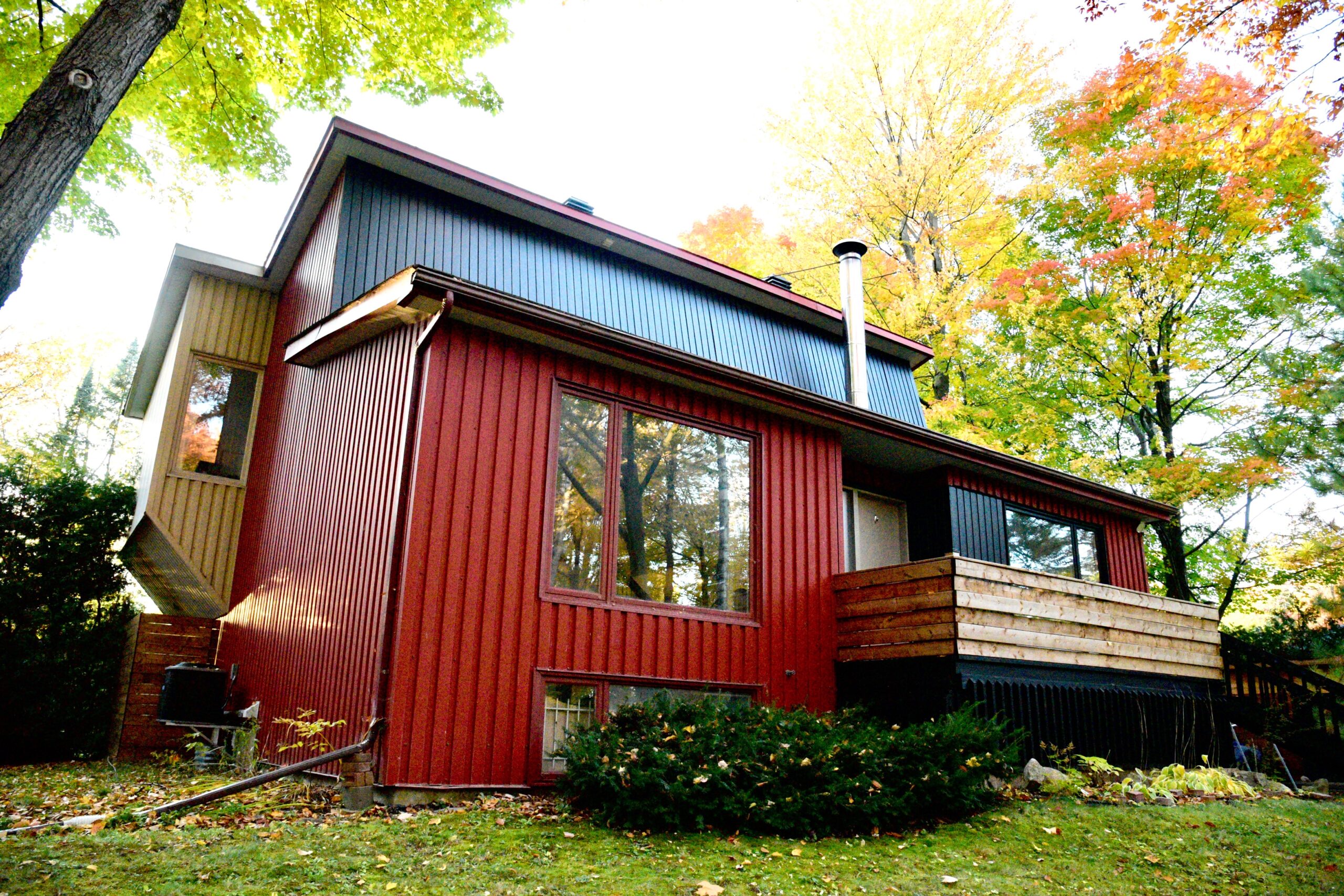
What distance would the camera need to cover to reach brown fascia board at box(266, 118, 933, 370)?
32.5 feet

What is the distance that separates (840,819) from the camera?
626cm

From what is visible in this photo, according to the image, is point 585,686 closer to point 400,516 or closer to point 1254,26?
point 400,516

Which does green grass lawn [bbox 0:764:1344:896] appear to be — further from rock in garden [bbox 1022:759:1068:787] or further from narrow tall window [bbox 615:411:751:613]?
narrow tall window [bbox 615:411:751:613]

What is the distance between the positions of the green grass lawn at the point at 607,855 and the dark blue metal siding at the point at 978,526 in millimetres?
4292

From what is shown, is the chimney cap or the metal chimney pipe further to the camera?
the chimney cap

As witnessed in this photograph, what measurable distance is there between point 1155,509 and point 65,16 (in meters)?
15.4

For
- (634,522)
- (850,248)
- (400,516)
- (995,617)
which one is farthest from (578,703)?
(850,248)

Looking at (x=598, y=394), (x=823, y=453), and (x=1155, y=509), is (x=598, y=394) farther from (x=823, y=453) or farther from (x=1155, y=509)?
(x=1155, y=509)

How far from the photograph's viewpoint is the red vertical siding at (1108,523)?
12047 millimetres

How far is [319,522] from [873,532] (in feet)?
21.9

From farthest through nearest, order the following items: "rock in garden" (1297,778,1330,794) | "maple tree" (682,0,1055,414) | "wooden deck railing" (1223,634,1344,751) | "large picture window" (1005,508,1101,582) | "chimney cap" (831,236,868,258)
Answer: "maple tree" (682,0,1055,414) → "chimney cap" (831,236,868,258) → "large picture window" (1005,508,1101,582) → "wooden deck railing" (1223,634,1344,751) → "rock in garden" (1297,778,1330,794)

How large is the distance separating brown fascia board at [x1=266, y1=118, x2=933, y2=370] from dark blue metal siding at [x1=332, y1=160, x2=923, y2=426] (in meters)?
0.11

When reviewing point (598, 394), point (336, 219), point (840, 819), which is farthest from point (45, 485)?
point (840, 819)

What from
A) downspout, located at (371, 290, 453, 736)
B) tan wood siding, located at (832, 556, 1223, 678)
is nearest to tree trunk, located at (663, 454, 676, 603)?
tan wood siding, located at (832, 556, 1223, 678)
